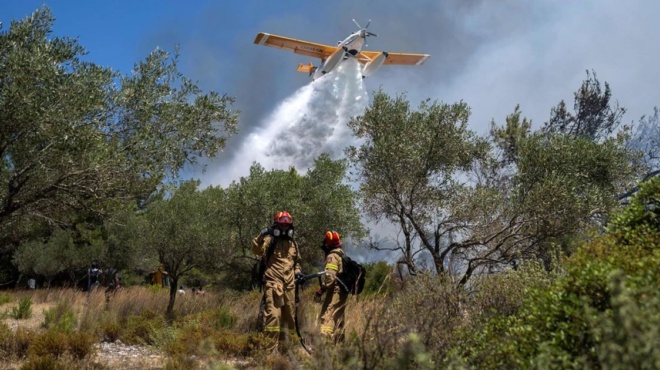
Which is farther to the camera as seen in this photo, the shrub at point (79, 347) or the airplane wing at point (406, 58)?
the airplane wing at point (406, 58)

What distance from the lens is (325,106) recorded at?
49188mm

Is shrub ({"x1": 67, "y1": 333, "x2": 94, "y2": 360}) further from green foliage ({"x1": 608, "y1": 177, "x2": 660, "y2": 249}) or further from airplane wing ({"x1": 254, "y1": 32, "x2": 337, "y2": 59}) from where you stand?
airplane wing ({"x1": 254, "y1": 32, "x2": 337, "y2": 59})

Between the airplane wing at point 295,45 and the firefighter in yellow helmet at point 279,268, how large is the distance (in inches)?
1262

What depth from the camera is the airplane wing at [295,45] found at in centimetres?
3870

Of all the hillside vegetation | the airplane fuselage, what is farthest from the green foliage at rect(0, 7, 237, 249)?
the airplane fuselage

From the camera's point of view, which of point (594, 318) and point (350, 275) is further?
point (350, 275)

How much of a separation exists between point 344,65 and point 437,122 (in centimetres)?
3416

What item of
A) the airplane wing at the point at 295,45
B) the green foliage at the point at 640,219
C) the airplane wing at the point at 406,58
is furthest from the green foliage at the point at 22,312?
the airplane wing at the point at 406,58

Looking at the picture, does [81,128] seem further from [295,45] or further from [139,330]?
[295,45]

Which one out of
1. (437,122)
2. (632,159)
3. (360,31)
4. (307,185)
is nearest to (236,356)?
(437,122)

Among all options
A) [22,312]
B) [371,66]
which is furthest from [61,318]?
[371,66]

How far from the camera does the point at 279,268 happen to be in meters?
8.02

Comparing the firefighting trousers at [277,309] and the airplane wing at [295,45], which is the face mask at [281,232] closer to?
the firefighting trousers at [277,309]

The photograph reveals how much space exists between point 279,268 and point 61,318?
4999 mm
